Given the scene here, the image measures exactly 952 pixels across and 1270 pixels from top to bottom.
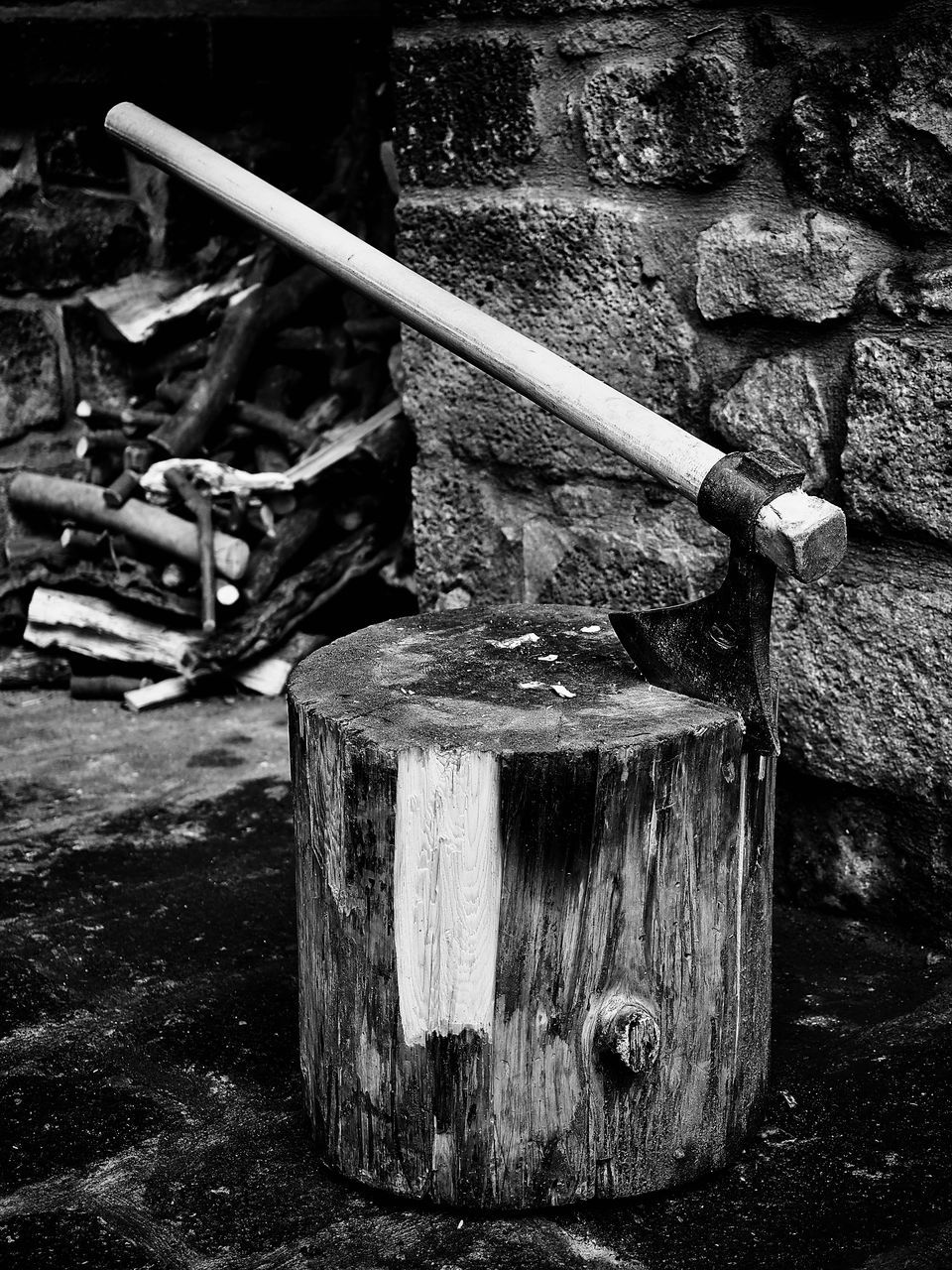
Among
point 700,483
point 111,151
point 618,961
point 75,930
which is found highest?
point 111,151

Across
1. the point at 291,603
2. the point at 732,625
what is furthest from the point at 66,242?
the point at 732,625

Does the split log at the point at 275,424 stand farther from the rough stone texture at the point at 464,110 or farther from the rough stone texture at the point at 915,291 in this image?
the rough stone texture at the point at 915,291

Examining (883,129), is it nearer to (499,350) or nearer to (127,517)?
(499,350)

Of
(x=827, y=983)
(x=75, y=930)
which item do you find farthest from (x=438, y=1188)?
(x=75, y=930)

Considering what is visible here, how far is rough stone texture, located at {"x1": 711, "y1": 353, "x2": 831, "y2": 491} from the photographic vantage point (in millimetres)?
2488

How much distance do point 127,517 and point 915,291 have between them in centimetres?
223

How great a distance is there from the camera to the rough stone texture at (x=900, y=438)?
2.33 metres

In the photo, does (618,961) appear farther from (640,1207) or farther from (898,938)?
(898,938)

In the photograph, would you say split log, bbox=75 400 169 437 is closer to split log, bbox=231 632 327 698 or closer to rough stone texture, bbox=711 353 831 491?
split log, bbox=231 632 327 698

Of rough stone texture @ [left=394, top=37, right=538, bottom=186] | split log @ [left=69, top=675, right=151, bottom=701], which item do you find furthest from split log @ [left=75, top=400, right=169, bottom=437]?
rough stone texture @ [left=394, top=37, right=538, bottom=186]

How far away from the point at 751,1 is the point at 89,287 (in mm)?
2353

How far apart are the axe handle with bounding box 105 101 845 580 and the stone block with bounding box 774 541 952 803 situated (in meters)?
0.62

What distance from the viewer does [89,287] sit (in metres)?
4.21

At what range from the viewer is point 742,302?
253cm
